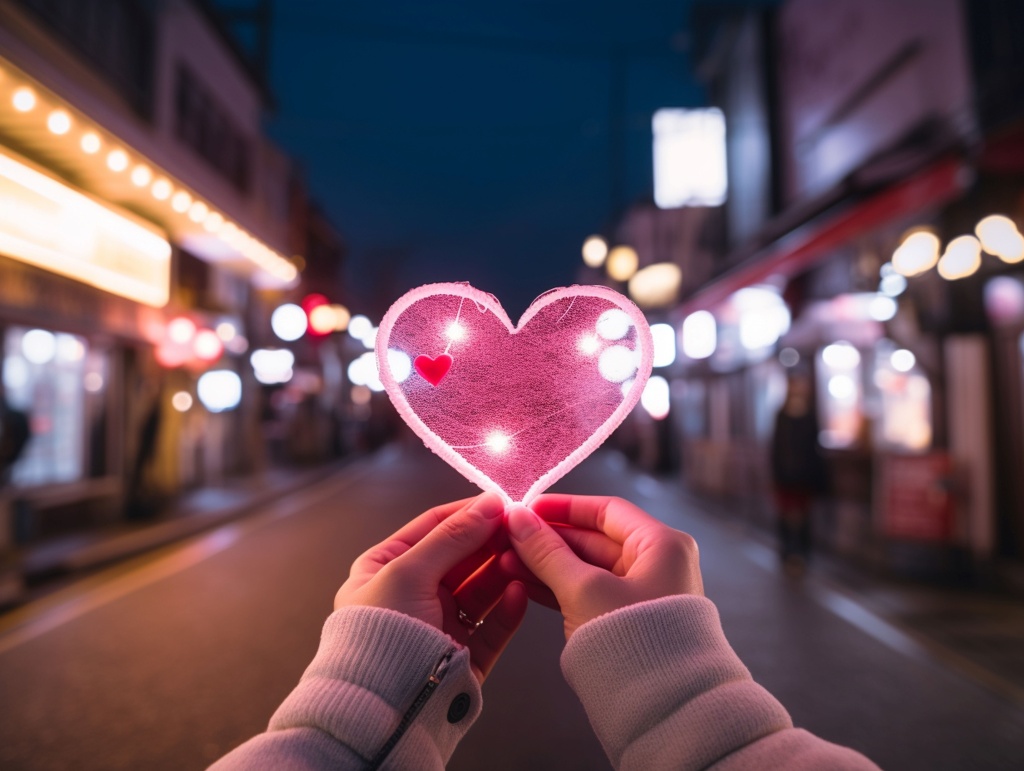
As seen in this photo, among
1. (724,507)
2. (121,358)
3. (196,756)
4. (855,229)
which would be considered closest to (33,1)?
(121,358)

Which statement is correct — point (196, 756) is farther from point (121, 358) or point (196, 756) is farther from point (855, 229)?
point (121, 358)

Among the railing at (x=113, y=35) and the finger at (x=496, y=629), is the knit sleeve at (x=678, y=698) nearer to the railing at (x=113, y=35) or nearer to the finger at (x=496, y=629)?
the finger at (x=496, y=629)

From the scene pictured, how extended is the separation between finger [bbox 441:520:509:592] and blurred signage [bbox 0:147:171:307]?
6993mm

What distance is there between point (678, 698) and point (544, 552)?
0.46 m

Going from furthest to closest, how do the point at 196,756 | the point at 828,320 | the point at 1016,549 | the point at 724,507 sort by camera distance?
1. the point at 724,507
2. the point at 828,320
3. the point at 1016,549
4. the point at 196,756

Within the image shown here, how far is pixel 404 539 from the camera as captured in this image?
1594 millimetres

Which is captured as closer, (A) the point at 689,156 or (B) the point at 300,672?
(B) the point at 300,672

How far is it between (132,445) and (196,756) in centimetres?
1077

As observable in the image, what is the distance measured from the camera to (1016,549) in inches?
290

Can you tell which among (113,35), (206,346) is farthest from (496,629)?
(113,35)

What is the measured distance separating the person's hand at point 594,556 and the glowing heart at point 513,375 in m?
0.13

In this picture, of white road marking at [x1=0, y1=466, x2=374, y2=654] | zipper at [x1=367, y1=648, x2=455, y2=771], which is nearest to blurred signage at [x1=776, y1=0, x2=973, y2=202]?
zipper at [x1=367, y1=648, x2=455, y2=771]

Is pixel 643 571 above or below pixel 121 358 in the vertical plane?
below

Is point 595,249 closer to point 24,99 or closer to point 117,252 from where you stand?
point 117,252
